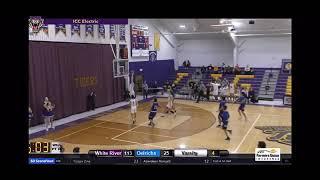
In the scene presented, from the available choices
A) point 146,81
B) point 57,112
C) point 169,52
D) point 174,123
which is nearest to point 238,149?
point 174,123

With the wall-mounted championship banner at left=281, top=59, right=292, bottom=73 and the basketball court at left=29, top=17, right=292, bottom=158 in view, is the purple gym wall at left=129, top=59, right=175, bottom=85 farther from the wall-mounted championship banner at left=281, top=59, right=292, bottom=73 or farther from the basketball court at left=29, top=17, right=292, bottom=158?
the wall-mounted championship banner at left=281, top=59, right=292, bottom=73

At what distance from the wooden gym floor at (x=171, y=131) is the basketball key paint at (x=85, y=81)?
183 cm

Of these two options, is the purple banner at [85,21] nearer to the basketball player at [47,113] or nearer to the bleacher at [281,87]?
the basketball player at [47,113]

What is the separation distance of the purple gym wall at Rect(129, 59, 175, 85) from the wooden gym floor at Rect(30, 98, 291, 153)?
2716mm

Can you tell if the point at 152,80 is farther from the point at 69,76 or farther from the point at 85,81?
the point at 69,76

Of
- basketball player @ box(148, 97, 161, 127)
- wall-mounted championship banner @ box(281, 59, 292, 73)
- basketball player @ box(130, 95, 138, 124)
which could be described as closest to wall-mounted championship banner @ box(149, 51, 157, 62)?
basketball player @ box(130, 95, 138, 124)

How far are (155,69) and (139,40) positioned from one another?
2892 millimetres

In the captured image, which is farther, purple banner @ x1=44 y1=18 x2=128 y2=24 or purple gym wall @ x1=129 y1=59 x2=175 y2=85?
purple gym wall @ x1=129 y1=59 x2=175 y2=85

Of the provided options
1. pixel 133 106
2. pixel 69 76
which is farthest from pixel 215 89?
pixel 69 76

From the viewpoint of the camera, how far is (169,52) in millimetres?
23031

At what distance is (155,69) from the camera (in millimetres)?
20594

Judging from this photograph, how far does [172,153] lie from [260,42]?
800 inches

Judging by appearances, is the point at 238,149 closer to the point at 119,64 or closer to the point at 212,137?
the point at 212,137

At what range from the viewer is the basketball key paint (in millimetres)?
14840
